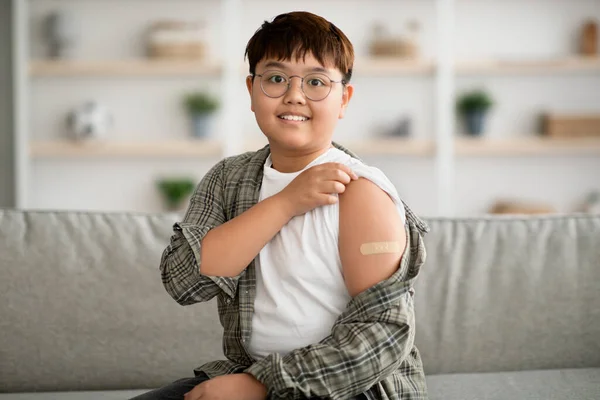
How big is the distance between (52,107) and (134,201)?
2.70 feet

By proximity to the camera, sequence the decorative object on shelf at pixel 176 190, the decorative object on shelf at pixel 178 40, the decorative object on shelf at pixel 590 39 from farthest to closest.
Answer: the decorative object on shelf at pixel 590 39 < the decorative object on shelf at pixel 176 190 < the decorative object on shelf at pixel 178 40

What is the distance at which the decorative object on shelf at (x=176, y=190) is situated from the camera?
16.1ft

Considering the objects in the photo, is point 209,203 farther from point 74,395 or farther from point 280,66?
point 74,395

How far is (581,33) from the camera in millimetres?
5211

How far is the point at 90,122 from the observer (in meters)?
4.86

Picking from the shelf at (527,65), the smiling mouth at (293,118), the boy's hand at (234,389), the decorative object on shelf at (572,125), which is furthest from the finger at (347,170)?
the decorative object on shelf at (572,125)

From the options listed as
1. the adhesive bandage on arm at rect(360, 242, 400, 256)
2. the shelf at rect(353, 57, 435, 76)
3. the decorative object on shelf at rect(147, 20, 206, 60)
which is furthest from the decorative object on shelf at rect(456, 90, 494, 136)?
the adhesive bandage on arm at rect(360, 242, 400, 256)

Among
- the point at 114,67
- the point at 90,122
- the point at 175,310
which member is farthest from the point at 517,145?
the point at 175,310

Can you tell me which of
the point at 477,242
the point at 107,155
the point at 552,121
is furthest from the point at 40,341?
the point at 552,121

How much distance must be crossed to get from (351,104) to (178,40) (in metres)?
1.21

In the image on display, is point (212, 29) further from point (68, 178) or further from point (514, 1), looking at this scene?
point (514, 1)

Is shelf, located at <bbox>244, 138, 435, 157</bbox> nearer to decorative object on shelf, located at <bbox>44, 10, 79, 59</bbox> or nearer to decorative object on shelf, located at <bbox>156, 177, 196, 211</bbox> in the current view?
A: decorative object on shelf, located at <bbox>156, 177, 196, 211</bbox>

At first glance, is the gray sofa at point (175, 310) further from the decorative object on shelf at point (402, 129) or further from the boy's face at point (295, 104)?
the decorative object on shelf at point (402, 129)

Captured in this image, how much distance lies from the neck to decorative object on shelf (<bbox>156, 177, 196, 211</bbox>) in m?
3.60
